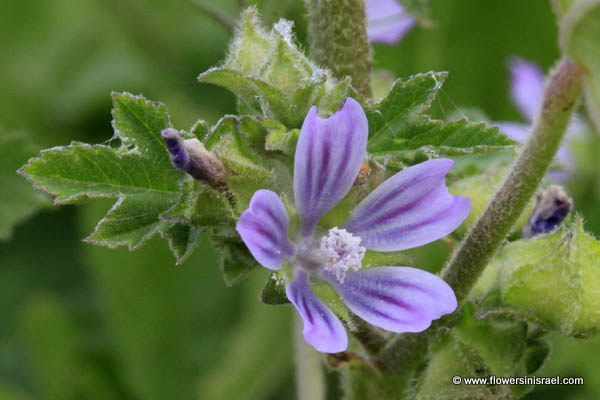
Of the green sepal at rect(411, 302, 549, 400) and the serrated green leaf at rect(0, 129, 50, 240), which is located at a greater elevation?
the serrated green leaf at rect(0, 129, 50, 240)

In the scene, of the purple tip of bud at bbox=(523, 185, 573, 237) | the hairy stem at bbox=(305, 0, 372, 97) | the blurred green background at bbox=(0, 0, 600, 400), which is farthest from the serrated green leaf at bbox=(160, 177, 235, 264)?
the blurred green background at bbox=(0, 0, 600, 400)

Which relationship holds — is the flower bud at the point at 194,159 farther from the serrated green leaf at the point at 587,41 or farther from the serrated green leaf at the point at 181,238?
the serrated green leaf at the point at 587,41

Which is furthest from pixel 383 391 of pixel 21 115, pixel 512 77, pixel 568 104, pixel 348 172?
pixel 21 115

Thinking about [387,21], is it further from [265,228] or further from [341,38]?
[265,228]

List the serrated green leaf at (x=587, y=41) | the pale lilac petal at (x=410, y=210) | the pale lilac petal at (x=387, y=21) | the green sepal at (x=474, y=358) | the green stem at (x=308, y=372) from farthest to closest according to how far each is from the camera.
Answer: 1. the pale lilac petal at (x=387, y=21)
2. the green stem at (x=308, y=372)
3. the green sepal at (x=474, y=358)
4. the pale lilac petal at (x=410, y=210)
5. the serrated green leaf at (x=587, y=41)

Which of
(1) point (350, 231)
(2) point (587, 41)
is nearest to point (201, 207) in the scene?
(1) point (350, 231)

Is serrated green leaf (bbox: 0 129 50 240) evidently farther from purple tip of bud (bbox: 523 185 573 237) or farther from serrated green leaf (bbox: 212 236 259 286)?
purple tip of bud (bbox: 523 185 573 237)

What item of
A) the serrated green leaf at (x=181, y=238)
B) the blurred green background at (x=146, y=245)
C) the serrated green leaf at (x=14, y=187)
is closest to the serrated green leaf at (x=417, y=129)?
the serrated green leaf at (x=181, y=238)

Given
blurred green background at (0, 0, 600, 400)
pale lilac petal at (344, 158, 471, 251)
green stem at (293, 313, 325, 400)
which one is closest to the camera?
pale lilac petal at (344, 158, 471, 251)
